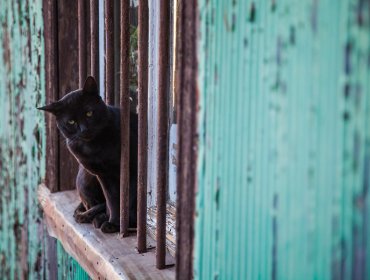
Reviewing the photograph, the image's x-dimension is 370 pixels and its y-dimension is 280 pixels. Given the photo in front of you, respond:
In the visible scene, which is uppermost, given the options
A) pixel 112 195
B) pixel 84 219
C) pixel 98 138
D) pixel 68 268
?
pixel 98 138

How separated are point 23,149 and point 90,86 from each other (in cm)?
92

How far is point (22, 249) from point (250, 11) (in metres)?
2.05

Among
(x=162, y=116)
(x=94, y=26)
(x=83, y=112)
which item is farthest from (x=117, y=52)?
(x=162, y=116)

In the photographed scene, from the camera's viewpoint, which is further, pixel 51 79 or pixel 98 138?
pixel 51 79

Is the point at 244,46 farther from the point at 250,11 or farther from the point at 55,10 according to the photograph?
the point at 55,10

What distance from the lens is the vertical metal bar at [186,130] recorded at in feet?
2.27

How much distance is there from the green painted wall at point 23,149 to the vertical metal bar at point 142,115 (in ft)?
2.16

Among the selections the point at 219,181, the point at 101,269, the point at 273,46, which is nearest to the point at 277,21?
the point at 273,46

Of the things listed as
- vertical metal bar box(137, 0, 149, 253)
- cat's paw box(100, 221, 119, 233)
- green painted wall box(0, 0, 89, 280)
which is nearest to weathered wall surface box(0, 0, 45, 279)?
green painted wall box(0, 0, 89, 280)

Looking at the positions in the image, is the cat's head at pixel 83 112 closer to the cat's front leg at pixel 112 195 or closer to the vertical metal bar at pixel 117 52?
the cat's front leg at pixel 112 195

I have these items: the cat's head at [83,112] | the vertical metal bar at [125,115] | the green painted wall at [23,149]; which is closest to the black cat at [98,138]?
the cat's head at [83,112]

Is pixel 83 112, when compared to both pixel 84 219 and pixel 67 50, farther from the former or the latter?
pixel 67 50

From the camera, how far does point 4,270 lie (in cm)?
241

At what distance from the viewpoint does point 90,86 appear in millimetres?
1366
